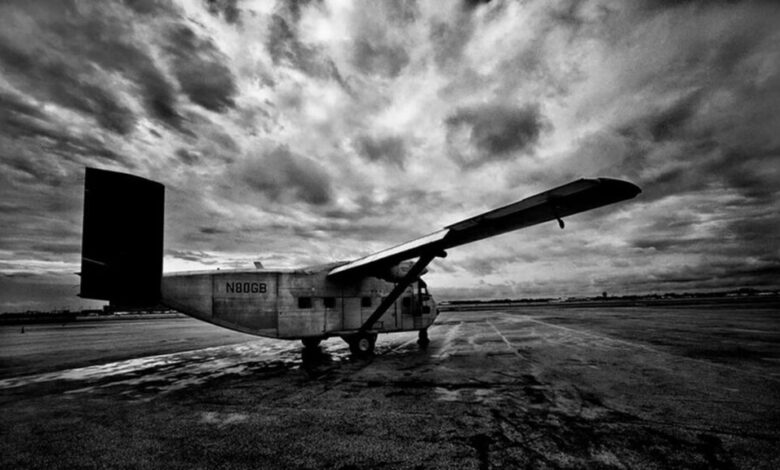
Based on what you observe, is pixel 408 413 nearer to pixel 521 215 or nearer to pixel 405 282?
pixel 521 215

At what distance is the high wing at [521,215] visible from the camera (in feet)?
25.3

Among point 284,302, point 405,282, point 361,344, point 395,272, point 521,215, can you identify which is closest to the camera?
point 521,215

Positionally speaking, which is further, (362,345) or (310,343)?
(362,345)

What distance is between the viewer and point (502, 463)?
4434 millimetres

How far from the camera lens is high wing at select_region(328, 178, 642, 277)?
771 cm

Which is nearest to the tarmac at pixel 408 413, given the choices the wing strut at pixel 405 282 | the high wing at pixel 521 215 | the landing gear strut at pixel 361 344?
the landing gear strut at pixel 361 344

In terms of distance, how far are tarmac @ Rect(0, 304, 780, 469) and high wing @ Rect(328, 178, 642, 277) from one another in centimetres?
389

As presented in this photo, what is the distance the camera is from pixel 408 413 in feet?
21.7

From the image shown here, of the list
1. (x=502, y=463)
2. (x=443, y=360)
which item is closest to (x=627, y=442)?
(x=502, y=463)

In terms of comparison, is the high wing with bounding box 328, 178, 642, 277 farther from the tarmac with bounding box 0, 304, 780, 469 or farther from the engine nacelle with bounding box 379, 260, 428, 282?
the tarmac with bounding box 0, 304, 780, 469

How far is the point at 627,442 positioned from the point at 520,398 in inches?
97.5

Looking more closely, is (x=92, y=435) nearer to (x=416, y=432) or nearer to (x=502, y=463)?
(x=416, y=432)

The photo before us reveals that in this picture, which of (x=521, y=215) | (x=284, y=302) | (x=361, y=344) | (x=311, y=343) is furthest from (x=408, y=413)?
(x=311, y=343)

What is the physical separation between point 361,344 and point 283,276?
4.42 metres
